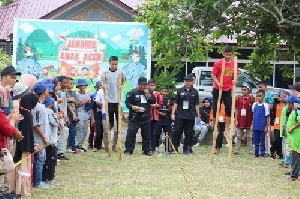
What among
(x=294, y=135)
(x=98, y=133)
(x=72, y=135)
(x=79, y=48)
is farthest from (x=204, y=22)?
(x=294, y=135)

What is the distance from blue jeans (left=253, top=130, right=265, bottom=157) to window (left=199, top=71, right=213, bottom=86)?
5734mm

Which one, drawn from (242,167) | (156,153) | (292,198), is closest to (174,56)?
(156,153)

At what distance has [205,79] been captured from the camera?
2233 cm

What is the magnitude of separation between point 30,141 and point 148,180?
2.77m

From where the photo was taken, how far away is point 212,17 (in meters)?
16.4

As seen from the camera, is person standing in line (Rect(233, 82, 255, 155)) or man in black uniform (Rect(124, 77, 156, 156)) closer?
man in black uniform (Rect(124, 77, 156, 156))

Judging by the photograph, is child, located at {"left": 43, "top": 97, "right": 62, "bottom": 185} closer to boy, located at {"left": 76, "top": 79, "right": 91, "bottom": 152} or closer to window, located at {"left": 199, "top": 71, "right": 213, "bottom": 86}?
boy, located at {"left": 76, "top": 79, "right": 91, "bottom": 152}

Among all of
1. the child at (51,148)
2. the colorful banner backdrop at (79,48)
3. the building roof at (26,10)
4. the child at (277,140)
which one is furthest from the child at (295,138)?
the building roof at (26,10)

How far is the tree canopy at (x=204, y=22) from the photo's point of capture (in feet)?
52.4

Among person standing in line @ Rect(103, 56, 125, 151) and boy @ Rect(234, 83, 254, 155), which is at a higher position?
person standing in line @ Rect(103, 56, 125, 151)

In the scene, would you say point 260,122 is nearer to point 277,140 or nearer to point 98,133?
point 277,140

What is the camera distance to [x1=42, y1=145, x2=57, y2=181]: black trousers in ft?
36.6

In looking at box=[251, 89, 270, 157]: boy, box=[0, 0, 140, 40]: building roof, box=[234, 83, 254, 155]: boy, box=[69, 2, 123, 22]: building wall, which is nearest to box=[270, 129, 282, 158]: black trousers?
box=[251, 89, 270, 157]: boy

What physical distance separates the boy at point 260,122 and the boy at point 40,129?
7.11m
